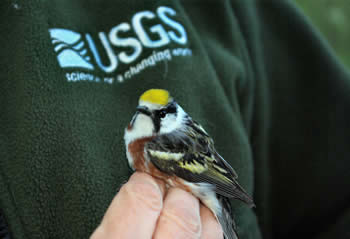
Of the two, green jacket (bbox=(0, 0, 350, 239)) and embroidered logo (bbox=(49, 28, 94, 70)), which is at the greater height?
embroidered logo (bbox=(49, 28, 94, 70))

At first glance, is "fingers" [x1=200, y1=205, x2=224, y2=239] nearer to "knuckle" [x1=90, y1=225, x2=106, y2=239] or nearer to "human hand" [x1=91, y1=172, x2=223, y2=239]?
"human hand" [x1=91, y1=172, x2=223, y2=239]

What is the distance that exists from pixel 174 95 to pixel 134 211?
38 centimetres

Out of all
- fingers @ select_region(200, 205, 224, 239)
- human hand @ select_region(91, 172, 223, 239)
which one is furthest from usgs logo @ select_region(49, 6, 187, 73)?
fingers @ select_region(200, 205, 224, 239)

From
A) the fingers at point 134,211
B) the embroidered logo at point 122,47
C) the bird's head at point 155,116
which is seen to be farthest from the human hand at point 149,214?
the embroidered logo at point 122,47

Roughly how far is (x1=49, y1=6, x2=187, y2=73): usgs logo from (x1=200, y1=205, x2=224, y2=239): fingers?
1.67 feet

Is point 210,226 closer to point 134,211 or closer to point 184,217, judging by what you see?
point 184,217

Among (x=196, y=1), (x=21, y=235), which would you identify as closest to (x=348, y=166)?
(x=196, y=1)

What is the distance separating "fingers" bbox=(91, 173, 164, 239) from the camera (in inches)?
26.0

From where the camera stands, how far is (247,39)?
1.27m

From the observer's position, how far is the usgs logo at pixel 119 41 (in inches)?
33.2

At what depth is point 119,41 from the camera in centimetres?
92

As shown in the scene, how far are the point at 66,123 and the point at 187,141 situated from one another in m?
0.33

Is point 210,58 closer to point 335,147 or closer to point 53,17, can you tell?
point 53,17

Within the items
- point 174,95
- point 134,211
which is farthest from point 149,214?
point 174,95
